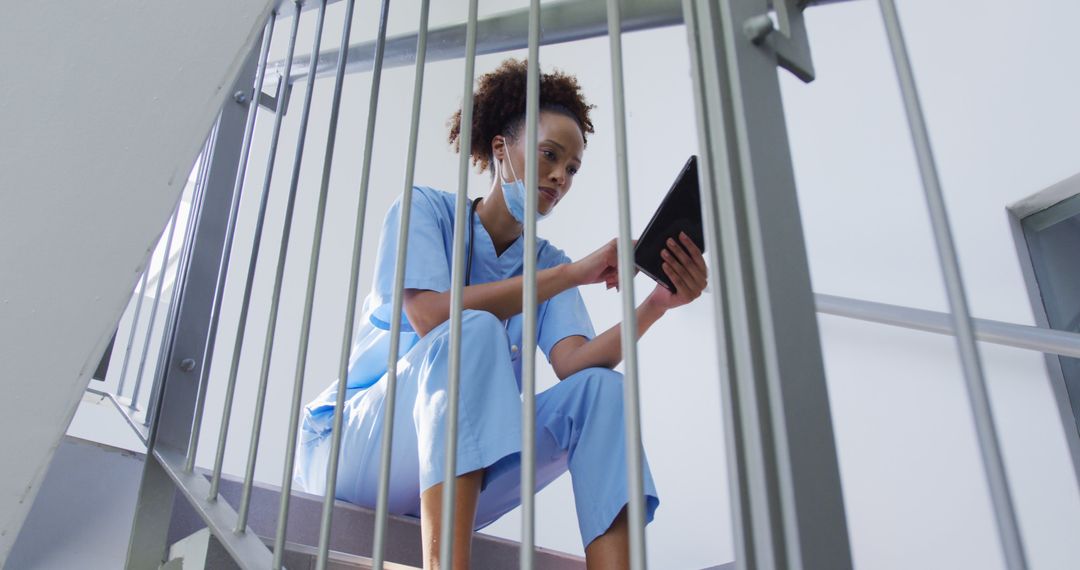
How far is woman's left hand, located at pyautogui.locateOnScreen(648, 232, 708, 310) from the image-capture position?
42.0 inches

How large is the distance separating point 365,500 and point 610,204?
1837 mm

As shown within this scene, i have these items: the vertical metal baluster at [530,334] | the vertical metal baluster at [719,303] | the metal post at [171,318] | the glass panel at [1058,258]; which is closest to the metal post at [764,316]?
the vertical metal baluster at [719,303]

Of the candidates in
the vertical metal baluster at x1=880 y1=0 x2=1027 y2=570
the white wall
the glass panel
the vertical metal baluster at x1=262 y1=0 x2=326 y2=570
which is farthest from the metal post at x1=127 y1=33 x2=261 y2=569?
the glass panel

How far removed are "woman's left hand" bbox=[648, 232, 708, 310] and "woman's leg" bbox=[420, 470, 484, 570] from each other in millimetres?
414

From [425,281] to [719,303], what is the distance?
0.61 meters

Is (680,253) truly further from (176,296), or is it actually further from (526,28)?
(176,296)

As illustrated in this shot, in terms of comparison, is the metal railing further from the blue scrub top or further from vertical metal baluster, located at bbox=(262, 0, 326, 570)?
the blue scrub top

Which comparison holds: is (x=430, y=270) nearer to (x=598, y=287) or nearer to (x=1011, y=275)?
(x=1011, y=275)

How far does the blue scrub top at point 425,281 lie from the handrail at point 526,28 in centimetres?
21

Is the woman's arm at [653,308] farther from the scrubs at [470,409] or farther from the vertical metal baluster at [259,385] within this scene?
the vertical metal baluster at [259,385]

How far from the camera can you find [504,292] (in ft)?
3.42

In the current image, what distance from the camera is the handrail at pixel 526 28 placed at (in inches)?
32.0

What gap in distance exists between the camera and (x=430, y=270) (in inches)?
41.8

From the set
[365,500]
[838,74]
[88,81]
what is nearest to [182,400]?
[365,500]
